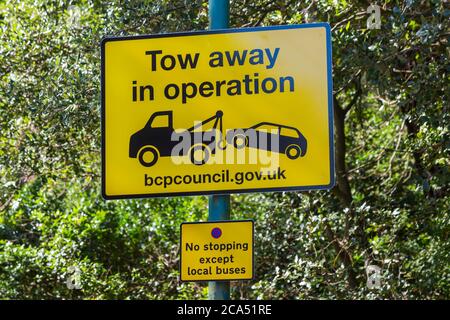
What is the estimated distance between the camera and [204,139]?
546 centimetres

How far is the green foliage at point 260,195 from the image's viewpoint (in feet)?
34.1

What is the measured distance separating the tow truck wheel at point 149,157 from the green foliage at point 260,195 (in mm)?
4651

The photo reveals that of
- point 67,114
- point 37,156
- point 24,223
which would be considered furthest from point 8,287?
point 67,114

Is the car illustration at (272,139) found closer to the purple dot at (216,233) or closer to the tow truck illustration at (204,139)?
the tow truck illustration at (204,139)

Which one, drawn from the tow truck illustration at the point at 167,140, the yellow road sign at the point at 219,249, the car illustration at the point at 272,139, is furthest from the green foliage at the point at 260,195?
the yellow road sign at the point at 219,249

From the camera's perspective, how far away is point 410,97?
35.1 ft

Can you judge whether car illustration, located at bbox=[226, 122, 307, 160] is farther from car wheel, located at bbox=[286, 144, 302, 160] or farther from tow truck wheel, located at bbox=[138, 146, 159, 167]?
tow truck wheel, located at bbox=[138, 146, 159, 167]

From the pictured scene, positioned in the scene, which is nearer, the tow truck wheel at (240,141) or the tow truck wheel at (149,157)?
the tow truck wheel at (240,141)

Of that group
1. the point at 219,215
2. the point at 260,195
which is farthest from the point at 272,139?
the point at 260,195

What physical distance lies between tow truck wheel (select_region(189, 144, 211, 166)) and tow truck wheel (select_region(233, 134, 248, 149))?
16 cm

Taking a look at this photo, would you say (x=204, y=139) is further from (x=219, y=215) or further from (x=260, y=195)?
(x=260, y=195)

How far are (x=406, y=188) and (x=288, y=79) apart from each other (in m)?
7.20

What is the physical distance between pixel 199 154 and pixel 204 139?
0.29 feet

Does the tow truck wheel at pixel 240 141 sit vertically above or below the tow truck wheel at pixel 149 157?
above
